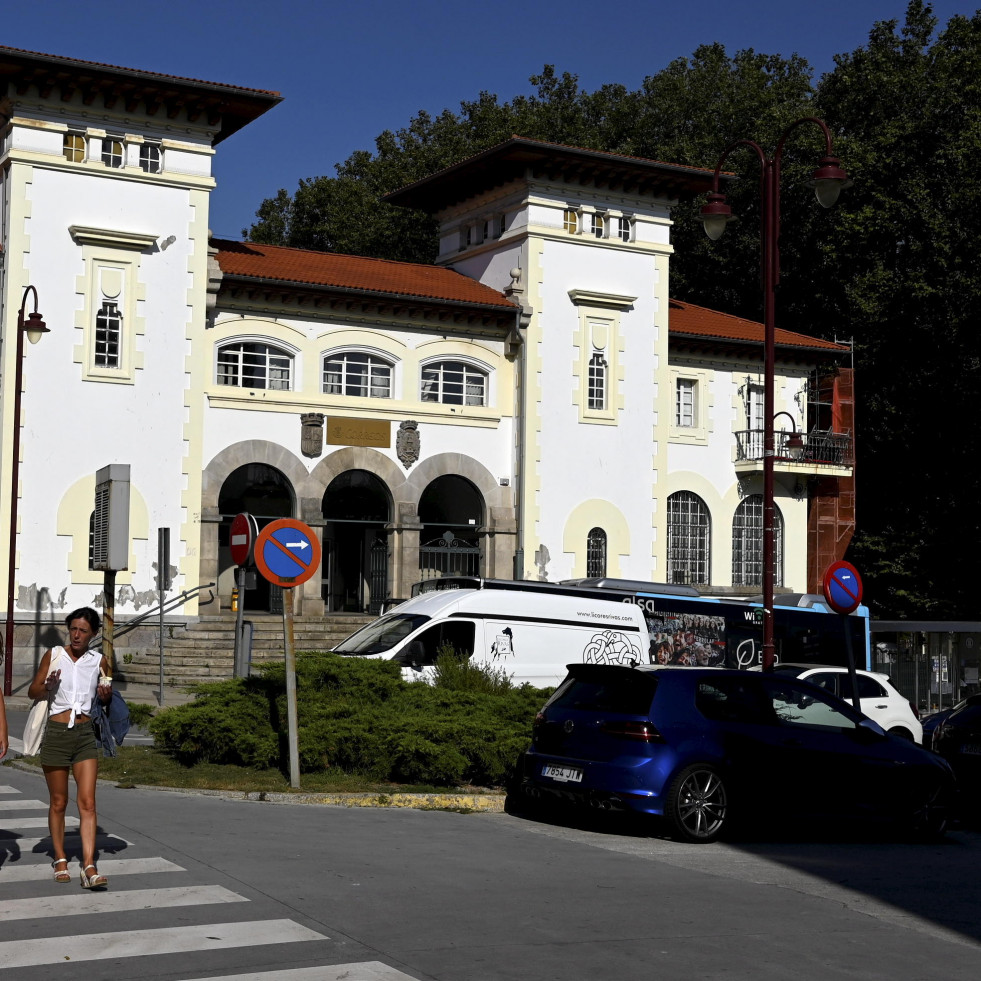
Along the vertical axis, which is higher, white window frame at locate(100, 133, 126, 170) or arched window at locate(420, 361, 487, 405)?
white window frame at locate(100, 133, 126, 170)

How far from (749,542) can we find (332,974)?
115 feet

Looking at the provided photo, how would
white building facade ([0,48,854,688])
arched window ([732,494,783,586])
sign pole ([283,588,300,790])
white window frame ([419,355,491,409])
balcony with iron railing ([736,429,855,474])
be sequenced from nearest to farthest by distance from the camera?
sign pole ([283,588,300,790])
white building facade ([0,48,854,688])
white window frame ([419,355,491,409])
balcony with iron railing ([736,429,855,474])
arched window ([732,494,783,586])

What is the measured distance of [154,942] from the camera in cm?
796

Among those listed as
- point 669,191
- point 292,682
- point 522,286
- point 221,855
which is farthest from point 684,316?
point 221,855

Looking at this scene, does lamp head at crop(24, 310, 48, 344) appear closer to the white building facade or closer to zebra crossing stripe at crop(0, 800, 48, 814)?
the white building facade

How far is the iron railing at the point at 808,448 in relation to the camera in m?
40.5

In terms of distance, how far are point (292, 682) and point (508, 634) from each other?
299 inches

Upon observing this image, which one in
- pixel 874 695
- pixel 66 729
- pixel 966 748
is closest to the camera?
pixel 66 729

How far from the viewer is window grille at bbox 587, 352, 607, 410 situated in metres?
37.7

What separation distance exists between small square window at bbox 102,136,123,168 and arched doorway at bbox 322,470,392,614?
8729mm

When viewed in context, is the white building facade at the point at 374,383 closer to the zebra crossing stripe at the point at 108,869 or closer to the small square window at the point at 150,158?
the small square window at the point at 150,158

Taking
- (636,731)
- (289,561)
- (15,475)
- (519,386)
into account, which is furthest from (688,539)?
(636,731)

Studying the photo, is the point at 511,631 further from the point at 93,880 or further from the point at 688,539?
the point at 688,539

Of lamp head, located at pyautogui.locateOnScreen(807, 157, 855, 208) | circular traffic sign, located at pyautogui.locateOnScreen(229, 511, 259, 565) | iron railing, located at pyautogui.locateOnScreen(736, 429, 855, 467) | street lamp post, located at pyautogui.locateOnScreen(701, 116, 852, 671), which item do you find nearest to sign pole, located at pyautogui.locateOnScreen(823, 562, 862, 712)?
street lamp post, located at pyautogui.locateOnScreen(701, 116, 852, 671)
